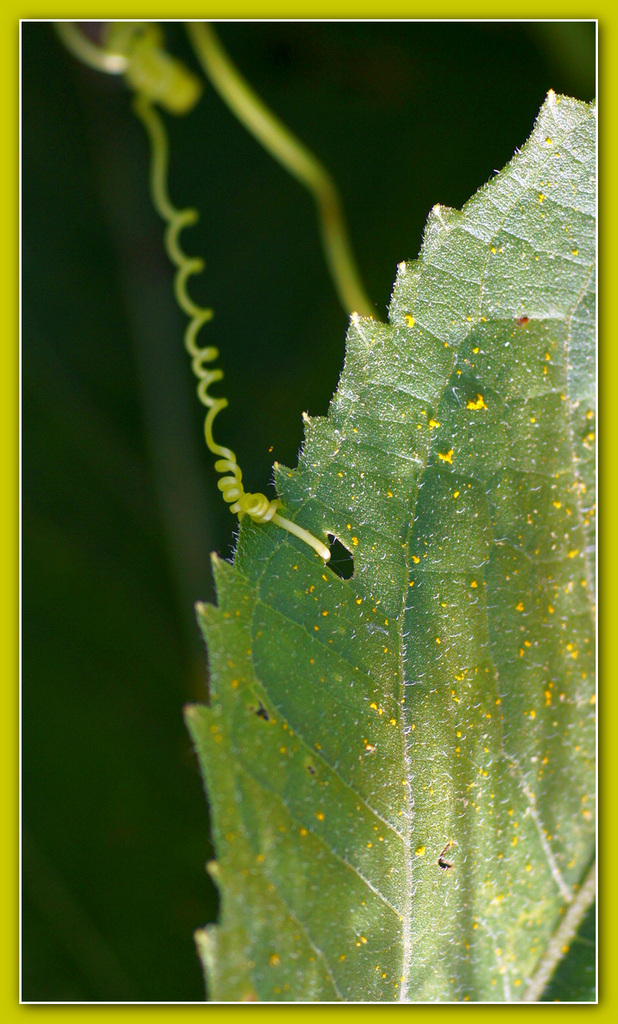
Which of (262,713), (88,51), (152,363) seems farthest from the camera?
Result: (152,363)

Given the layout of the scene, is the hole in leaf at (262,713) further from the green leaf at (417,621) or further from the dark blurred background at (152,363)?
the dark blurred background at (152,363)

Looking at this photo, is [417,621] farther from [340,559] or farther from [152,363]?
[152,363]

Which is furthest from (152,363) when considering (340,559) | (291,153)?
(340,559)

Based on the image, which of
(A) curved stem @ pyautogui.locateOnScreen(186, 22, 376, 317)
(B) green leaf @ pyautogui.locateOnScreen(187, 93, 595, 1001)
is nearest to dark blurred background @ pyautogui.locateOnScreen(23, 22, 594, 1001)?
(A) curved stem @ pyautogui.locateOnScreen(186, 22, 376, 317)

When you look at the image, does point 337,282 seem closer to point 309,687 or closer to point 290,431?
point 290,431

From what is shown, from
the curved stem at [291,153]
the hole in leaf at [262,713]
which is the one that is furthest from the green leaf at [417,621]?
the curved stem at [291,153]

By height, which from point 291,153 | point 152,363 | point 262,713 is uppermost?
point 291,153
